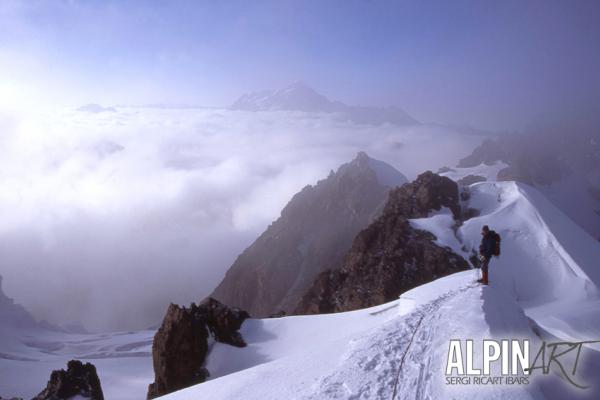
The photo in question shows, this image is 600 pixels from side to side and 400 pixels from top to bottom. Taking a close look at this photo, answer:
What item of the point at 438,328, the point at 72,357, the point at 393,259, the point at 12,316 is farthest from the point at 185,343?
the point at 12,316

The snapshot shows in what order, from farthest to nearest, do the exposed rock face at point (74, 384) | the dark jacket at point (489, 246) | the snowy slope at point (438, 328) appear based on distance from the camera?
the exposed rock face at point (74, 384), the dark jacket at point (489, 246), the snowy slope at point (438, 328)

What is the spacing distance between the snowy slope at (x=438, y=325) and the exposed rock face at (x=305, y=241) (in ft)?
243

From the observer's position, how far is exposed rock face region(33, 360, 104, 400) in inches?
1415

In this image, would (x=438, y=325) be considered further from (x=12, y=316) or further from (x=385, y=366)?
(x=12, y=316)

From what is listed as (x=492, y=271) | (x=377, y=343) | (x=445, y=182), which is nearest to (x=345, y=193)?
(x=445, y=182)

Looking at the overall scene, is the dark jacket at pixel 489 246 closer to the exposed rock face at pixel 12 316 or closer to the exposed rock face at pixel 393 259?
the exposed rock face at pixel 393 259

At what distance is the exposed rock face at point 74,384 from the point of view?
118 feet

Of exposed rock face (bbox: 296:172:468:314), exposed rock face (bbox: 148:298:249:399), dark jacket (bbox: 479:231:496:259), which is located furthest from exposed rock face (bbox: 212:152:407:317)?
dark jacket (bbox: 479:231:496:259)

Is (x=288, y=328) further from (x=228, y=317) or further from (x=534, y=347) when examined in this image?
(x=534, y=347)

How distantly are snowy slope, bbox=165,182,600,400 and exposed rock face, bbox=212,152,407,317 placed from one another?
7397 centimetres

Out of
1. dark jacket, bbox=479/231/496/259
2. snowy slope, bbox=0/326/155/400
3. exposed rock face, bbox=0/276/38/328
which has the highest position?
dark jacket, bbox=479/231/496/259

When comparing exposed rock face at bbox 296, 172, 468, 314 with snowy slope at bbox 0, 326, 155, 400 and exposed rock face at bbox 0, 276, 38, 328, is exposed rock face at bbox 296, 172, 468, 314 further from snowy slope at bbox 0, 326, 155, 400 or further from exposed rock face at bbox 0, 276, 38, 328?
exposed rock face at bbox 0, 276, 38, 328

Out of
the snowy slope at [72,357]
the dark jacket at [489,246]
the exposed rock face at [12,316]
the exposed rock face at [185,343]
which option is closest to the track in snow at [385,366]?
the dark jacket at [489,246]

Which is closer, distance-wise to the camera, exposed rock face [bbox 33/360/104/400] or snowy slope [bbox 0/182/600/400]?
snowy slope [bbox 0/182/600/400]
